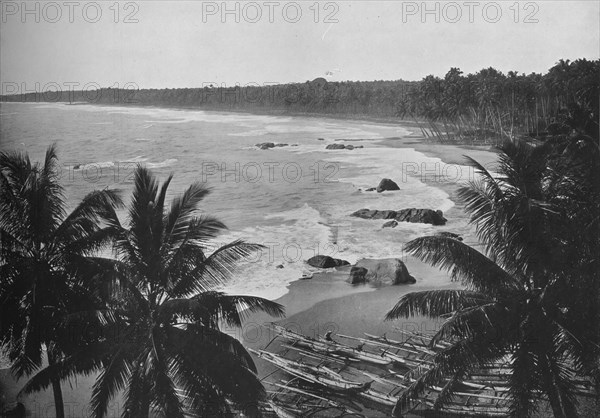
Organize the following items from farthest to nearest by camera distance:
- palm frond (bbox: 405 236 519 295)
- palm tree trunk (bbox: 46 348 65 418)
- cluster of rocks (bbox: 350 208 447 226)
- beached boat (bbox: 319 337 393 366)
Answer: cluster of rocks (bbox: 350 208 447 226) → beached boat (bbox: 319 337 393 366) → palm tree trunk (bbox: 46 348 65 418) → palm frond (bbox: 405 236 519 295)

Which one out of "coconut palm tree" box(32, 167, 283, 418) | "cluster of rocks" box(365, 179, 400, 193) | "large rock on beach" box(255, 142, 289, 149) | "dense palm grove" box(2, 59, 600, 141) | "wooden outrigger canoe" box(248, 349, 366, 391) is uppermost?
"dense palm grove" box(2, 59, 600, 141)

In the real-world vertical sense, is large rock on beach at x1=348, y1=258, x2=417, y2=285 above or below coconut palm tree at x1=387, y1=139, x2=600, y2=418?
below

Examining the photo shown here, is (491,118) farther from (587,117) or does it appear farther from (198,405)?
(198,405)

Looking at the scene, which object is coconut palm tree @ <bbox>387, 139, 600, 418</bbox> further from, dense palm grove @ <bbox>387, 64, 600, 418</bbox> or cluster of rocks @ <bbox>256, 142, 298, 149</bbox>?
cluster of rocks @ <bbox>256, 142, 298, 149</bbox>

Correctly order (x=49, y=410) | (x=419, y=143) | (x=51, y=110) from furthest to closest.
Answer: (x=419, y=143), (x=51, y=110), (x=49, y=410)

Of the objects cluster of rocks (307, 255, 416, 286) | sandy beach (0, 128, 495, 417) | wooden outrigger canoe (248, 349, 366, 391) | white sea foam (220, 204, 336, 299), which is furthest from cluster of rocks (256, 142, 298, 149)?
wooden outrigger canoe (248, 349, 366, 391)

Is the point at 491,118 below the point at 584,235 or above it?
above

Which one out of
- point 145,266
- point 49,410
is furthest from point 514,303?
point 49,410
